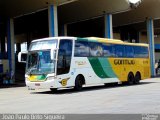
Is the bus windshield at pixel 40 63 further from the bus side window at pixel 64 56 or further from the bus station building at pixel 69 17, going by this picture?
the bus station building at pixel 69 17

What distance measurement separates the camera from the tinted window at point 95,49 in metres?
23.0

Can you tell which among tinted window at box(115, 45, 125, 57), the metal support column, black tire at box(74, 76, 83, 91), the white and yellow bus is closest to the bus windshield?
the white and yellow bus

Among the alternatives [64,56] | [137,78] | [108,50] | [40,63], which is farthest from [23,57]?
[137,78]

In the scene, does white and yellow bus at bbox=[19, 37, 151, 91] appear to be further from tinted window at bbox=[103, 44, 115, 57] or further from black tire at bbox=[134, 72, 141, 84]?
black tire at bbox=[134, 72, 141, 84]

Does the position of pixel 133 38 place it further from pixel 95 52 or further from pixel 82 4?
pixel 95 52

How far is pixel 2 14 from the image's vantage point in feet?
129

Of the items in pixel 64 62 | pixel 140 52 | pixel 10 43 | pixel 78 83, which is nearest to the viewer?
pixel 64 62

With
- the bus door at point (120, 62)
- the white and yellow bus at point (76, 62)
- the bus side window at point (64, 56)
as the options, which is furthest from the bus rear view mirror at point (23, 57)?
the bus door at point (120, 62)

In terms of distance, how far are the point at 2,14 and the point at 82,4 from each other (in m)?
8.18

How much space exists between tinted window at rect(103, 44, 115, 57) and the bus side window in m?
3.68

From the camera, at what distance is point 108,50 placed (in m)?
24.5

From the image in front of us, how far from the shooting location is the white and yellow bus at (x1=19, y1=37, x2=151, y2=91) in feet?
66.2

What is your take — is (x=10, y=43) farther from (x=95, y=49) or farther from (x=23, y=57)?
(x=95, y=49)

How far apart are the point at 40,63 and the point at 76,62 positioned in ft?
7.06
